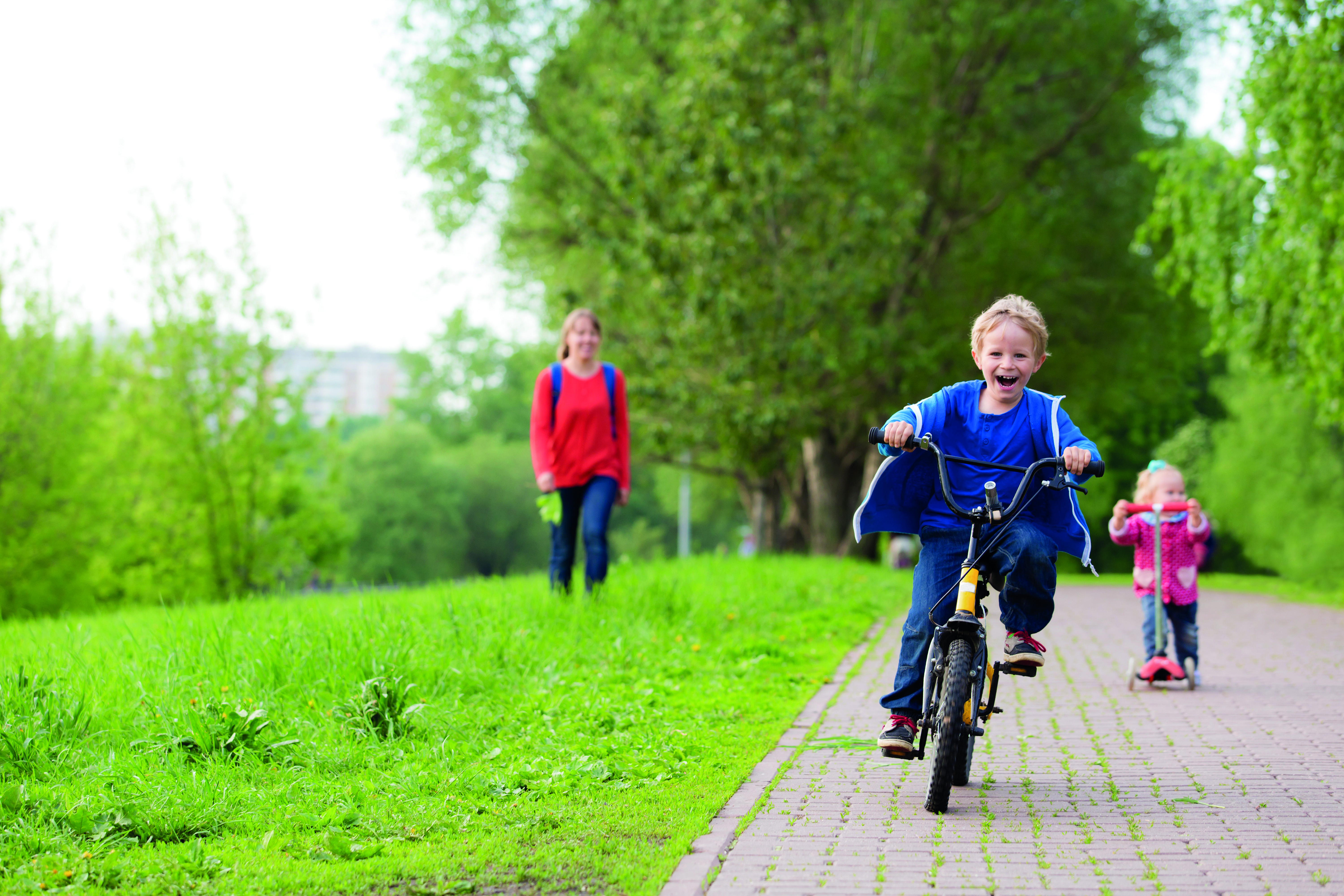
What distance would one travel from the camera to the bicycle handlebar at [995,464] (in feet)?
13.5

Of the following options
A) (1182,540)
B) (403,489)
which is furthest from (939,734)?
(403,489)

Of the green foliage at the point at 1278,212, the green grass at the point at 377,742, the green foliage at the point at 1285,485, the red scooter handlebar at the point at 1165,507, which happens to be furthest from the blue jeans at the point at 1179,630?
the green foliage at the point at 1285,485

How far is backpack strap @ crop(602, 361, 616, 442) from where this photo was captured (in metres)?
8.59

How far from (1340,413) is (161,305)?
69.4 ft

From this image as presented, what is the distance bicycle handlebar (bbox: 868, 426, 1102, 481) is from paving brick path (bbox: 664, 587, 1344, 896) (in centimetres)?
114

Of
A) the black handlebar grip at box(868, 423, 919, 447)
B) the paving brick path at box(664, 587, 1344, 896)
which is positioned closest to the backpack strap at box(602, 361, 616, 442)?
the paving brick path at box(664, 587, 1344, 896)

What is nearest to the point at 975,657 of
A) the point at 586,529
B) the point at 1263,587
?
the point at 586,529

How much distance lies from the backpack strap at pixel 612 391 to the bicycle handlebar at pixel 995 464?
4328 millimetres

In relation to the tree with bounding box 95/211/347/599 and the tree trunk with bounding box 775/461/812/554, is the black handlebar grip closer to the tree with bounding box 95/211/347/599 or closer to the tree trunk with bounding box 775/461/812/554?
Answer: the tree trunk with bounding box 775/461/812/554

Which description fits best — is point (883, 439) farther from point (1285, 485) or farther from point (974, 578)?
point (1285, 485)

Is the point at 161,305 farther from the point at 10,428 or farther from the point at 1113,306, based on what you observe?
the point at 1113,306

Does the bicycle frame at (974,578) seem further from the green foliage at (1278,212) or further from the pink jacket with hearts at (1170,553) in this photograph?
the green foliage at (1278,212)

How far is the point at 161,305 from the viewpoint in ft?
81.4

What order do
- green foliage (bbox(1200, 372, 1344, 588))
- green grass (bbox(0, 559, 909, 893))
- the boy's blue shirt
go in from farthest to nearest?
green foliage (bbox(1200, 372, 1344, 588)) → the boy's blue shirt → green grass (bbox(0, 559, 909, 893))
